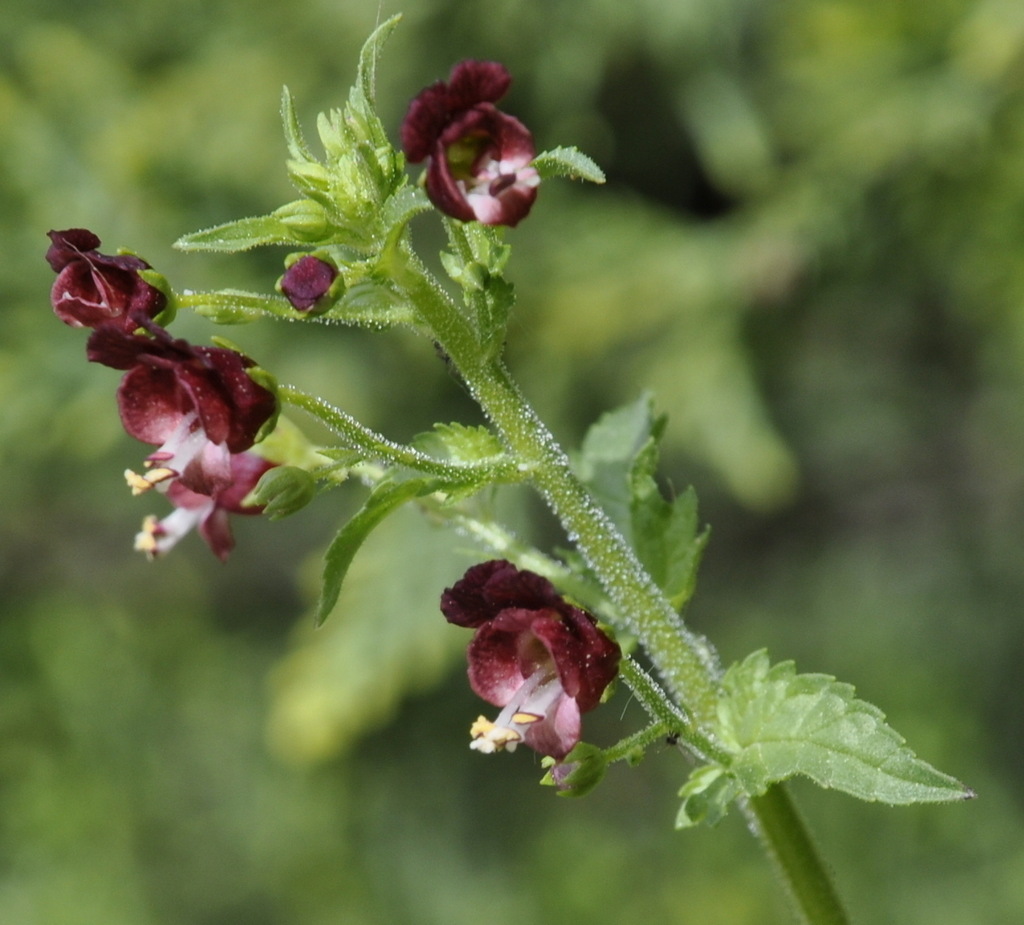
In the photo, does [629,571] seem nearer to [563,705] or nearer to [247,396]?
[563,705]

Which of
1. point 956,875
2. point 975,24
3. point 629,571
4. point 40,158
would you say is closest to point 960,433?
point 956,875

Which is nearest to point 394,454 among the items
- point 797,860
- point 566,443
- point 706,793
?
point 706,793

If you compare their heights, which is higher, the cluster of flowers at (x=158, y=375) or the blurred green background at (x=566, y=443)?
the blurred green background at (x=566, y=443)

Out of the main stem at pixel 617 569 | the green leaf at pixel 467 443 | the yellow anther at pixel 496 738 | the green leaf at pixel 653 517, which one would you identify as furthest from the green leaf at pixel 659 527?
the yellow anther at pixel 496 738

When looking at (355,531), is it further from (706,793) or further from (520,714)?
(706,793)

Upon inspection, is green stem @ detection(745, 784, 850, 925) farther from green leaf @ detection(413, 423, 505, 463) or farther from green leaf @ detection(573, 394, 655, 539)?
green leaf @ detection(413, 423, 505, 463)

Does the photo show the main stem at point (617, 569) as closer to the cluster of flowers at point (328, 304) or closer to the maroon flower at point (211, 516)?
the cluster of flowers at point (328, 304)

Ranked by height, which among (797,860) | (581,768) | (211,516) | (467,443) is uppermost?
(211,516)
